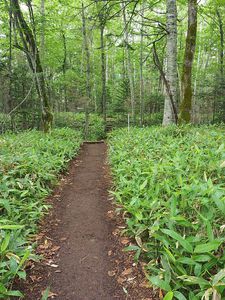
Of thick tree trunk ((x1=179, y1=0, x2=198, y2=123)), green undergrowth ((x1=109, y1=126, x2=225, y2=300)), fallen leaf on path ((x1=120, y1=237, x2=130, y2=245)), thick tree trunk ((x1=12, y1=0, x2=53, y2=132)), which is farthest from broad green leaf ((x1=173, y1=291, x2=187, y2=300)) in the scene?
thick tree trunk ((x1=12, y1=0, x2=53, y2=132))

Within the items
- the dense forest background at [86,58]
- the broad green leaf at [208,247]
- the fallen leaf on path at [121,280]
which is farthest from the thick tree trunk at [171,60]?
the broad green leaf at [208,247]

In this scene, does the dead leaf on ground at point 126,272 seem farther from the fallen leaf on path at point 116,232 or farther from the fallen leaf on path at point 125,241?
the fallen leaf on path at point 116,232

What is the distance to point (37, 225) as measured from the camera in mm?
3971

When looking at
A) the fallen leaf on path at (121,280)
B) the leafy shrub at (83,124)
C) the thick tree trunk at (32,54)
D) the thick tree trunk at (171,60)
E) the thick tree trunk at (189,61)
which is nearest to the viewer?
the fallen leaf on path at (121,280)

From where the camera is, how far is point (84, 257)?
3.16 metres

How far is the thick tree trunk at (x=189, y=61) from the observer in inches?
314

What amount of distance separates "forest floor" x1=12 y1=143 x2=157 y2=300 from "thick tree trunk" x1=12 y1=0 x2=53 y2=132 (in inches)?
255

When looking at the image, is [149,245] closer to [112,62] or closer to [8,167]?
[8,167]

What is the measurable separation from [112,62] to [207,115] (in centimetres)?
1417

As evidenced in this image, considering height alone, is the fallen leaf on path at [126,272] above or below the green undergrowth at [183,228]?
below

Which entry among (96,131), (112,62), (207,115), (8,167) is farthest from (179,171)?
(112,62)

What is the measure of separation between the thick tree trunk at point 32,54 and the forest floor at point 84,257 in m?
6.48

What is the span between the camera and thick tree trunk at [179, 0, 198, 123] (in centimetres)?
798

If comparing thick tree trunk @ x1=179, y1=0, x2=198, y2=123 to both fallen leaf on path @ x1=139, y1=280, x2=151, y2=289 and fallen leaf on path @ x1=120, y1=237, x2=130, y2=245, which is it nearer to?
fallen leaf on path @ x1=120, y1=237, x2=130, y2=245
